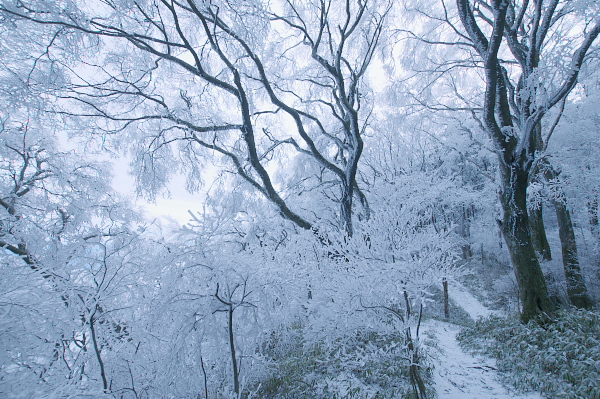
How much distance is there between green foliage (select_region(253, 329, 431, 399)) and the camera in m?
3.53

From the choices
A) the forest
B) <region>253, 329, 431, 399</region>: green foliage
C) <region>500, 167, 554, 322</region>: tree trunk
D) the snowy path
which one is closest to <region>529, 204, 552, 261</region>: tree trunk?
the forest

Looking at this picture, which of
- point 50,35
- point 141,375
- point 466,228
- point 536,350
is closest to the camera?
point 141,375

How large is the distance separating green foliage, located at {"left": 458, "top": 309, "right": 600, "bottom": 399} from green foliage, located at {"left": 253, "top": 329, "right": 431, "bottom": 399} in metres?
1.43

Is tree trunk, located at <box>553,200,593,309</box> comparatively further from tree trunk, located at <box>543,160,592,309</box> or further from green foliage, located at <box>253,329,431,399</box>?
green foliage, located at <box>253,329,431,399</box>

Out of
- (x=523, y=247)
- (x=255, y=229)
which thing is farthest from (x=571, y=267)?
(x=255, y=229)

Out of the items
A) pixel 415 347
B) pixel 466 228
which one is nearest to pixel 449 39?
pixel 415 347

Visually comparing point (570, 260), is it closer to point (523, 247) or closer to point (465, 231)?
point (523, 247)

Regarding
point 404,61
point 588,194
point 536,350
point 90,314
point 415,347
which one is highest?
point 404,61

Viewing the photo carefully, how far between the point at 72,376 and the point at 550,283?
10.9 metres

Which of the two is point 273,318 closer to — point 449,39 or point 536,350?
point 536,350

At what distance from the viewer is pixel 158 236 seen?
2773mm

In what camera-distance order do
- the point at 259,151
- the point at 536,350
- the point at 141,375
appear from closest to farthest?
the point at 141,375 < the point at 536,350 < the point at 259,151

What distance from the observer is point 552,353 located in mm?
4039

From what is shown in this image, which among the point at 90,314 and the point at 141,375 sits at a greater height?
the point at 90,314
